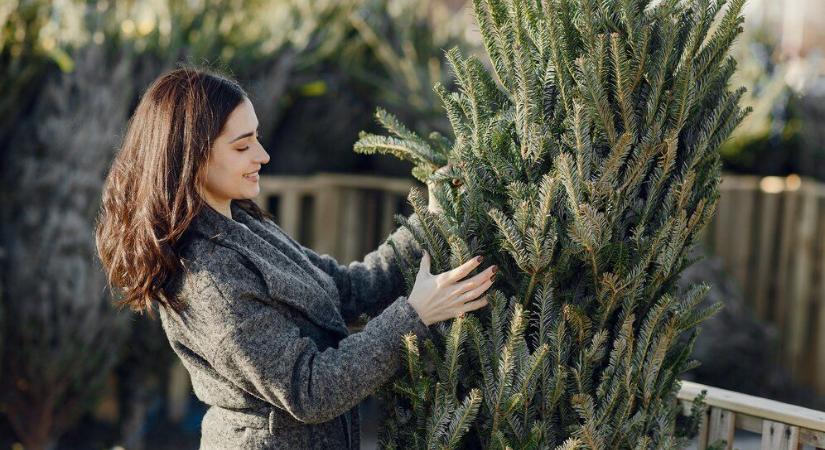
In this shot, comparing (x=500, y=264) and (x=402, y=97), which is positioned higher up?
(x=402, y=97)

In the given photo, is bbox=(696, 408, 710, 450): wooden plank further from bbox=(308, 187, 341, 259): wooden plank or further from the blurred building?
the blurred building

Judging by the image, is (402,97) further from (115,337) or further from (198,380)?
(198,380)

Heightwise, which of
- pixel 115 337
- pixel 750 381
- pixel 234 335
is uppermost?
pixel 234 335

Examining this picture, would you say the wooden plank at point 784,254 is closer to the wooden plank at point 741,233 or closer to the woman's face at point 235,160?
the wooden plank at point 741,233

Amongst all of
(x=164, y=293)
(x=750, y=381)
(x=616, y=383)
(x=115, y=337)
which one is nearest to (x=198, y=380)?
(x=164, y=293)

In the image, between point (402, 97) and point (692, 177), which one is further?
point (402, 97)

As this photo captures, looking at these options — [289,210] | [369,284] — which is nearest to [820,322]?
[289,210]

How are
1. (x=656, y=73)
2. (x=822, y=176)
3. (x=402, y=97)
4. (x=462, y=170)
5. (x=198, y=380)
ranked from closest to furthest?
(x=656, y=73) < (x=462, y=170) < (x=198, y=380) < (x=402, y=97) < (x=822, y=176)

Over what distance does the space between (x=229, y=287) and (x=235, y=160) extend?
305mm

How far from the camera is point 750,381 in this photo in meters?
5.88

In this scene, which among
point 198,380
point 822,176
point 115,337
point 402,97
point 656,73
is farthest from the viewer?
point 822,176

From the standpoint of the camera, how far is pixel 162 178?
2.09 metres

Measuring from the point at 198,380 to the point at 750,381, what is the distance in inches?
177

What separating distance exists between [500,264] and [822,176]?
5539 millimetres
